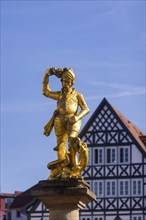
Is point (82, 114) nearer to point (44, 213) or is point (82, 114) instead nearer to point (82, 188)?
point (82, 188)

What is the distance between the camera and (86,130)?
58.8 meters

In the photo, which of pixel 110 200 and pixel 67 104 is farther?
pixel 110 200

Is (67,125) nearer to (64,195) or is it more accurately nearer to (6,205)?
(64,195)

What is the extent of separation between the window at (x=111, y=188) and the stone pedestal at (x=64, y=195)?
4463cm

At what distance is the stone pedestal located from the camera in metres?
13.3

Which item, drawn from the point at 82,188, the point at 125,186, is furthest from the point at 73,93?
the point at 125,186

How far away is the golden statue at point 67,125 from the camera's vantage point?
13570 mm

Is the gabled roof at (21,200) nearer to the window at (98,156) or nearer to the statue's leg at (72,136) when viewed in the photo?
the window at (98,156)

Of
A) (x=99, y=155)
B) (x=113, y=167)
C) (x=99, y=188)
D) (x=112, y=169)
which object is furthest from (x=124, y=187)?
(x=99, y=155)

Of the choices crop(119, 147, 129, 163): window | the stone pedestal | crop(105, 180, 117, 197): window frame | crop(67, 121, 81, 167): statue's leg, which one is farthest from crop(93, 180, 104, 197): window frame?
the stone pedestal

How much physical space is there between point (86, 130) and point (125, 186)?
4.71m

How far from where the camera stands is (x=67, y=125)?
13758mm

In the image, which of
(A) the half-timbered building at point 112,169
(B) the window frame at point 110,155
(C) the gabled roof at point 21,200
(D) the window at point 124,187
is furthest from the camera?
(C) the gabled roof at point 21,200

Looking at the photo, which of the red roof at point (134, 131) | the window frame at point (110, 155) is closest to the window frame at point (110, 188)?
the window frame at point (110, 155)
